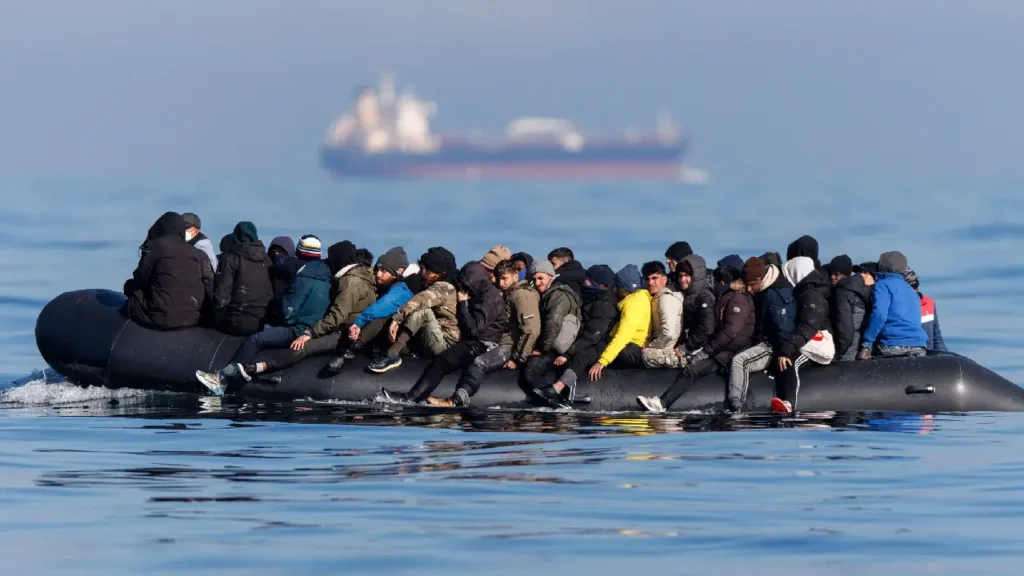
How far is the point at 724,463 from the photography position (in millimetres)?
14477

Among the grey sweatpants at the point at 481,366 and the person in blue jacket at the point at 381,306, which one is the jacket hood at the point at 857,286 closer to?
the grey sweatpants at the point at 481,366

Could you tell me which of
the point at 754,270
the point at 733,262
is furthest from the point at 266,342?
the point at 754,270

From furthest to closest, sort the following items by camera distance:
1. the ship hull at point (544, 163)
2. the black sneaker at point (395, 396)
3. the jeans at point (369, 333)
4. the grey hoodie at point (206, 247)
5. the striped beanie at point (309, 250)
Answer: the ship hull at point (544, 163), the grey hoodie at point (206, 247), the striped beanie at point (309, 250), the jeans at point (369, 333), the black sneaker at point (395, 396)

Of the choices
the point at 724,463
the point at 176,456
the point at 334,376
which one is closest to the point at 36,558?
the point at 176,456

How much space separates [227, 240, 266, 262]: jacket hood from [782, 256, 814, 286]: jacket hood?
6.03m

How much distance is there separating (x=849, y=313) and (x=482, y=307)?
403cm

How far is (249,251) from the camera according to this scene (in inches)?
734

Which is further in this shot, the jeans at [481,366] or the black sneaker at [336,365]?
the black sneaker at [336,365]

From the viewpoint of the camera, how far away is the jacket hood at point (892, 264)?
17922 mm

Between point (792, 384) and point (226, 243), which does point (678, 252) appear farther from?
point (226, 243)

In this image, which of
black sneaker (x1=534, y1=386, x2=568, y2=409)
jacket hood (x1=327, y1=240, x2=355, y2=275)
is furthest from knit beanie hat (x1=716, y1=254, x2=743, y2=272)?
jacket hood (x1=327, y1=240, x2=355, y2=275)

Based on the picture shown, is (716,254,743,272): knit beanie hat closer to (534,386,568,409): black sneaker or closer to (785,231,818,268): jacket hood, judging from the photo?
(785,231,818,268): jacket hood

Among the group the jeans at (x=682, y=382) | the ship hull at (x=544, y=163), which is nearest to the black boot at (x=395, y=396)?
the jeans at (x=682, y=382)

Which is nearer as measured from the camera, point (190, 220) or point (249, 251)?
point (249, 251)
